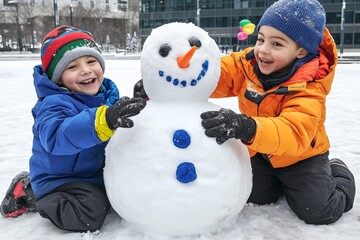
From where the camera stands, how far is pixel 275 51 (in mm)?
2447

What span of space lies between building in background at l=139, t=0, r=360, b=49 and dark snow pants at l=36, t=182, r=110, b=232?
131 ft

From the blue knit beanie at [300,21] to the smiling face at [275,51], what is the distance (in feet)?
0.14

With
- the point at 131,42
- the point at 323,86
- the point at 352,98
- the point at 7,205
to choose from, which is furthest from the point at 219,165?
the point at 131,42

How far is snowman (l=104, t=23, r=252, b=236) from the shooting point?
1987mm

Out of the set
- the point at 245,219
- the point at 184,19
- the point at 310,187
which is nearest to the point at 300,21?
the point at 310,187

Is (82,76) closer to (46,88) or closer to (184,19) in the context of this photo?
(46,88)

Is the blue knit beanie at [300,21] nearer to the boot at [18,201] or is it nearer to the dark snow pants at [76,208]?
the dark snow pants at [76,208]

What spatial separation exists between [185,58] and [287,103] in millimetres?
733

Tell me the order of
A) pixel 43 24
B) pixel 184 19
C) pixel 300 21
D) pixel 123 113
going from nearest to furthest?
pixel 123 113, pixel 300 21, pixel 184 19, pixel 43 24

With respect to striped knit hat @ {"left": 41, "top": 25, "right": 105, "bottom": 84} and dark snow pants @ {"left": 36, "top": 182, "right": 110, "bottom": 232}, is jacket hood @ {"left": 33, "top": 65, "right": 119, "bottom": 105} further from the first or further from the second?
dark snow pants @ {"left": 36, "top": 182, "right": 110, "bottom": 232}

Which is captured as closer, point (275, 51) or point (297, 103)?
point (297, 103)

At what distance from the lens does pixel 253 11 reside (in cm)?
4362

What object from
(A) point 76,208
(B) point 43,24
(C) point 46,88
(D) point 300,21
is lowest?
(A) point 76,208

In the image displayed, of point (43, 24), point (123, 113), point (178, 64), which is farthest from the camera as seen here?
point (43, 24)
